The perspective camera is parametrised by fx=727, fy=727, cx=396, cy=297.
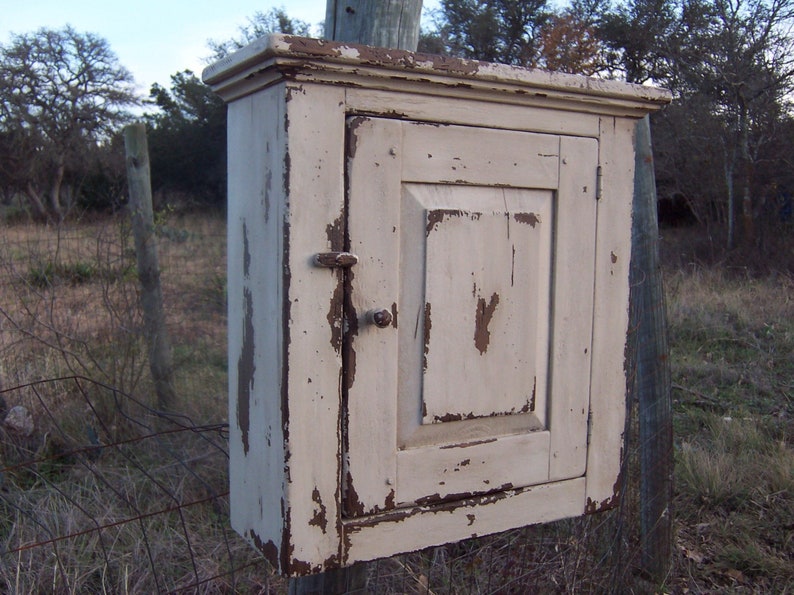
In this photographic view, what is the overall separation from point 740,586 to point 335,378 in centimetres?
217

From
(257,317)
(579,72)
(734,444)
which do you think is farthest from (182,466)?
(579,72)

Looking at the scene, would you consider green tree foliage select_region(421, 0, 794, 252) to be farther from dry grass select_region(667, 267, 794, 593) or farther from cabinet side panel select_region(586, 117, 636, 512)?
cabinet side panel select_region(586, 117, 636, 512)

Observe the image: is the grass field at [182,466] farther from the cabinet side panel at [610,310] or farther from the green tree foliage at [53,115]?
the green tree foliage at [53,115]

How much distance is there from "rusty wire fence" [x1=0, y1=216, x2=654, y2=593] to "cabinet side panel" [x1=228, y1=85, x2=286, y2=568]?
0.32 meters

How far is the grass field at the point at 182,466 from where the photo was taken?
2453mm

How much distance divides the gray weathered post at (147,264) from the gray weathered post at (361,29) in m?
2.47

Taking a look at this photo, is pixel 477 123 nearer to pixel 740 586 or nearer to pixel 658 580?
pixel 658 580

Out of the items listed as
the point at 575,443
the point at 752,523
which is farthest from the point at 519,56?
the point at 575,443

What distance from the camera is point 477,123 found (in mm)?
1480

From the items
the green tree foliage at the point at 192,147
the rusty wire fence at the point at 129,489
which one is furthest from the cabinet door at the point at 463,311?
the green tree foliage at the point at 192,147

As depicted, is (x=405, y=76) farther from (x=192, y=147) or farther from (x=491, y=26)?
(x=192, y=147)

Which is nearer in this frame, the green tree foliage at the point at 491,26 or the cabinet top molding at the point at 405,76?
the cabinet top molding at the point at 405,76

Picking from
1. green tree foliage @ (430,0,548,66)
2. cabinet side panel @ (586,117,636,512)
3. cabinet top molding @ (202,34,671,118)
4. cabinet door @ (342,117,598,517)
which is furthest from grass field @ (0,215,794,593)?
green tree foliage @ (430,0,548,66)

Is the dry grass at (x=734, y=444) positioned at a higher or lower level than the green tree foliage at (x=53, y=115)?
lower
